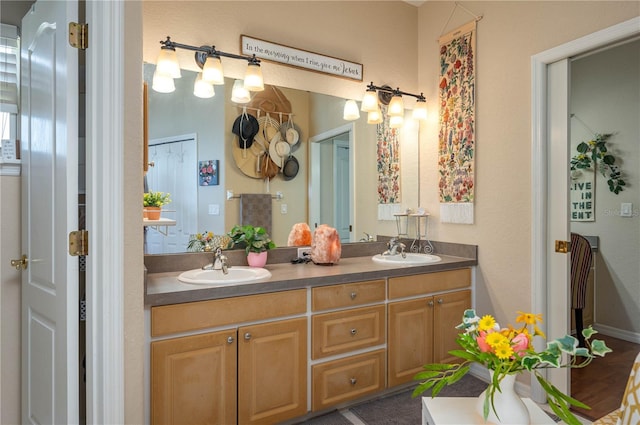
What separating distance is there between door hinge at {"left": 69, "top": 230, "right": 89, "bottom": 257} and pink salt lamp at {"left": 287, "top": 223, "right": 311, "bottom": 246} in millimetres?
1419

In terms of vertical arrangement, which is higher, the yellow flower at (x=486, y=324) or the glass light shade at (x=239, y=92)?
the glass light shade at (x=239, y=92)

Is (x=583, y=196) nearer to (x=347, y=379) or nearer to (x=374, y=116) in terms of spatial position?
(x=374, y=116)

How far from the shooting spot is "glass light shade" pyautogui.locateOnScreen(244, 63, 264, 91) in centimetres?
233

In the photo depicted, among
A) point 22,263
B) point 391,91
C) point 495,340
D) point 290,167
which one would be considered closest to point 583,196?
point 391,91

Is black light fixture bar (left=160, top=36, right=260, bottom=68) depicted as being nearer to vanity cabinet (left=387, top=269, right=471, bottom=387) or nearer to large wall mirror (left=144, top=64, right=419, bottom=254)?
large wall mirror (left=144, top=64, right=419, bottom=254)

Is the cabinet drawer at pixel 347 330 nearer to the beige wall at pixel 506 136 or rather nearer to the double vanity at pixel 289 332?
the double vanity at pixel 289 332

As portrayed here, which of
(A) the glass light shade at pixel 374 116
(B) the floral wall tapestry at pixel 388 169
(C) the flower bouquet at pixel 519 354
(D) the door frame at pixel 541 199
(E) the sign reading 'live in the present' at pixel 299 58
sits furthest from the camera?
(B) the floral wall tapestry at pixel 388 169

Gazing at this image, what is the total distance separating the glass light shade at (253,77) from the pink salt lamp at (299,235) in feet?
3.10

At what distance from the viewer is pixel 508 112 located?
2520 mm

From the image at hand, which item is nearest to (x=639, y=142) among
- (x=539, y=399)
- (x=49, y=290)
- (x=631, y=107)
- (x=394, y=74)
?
(x=631, y=107)

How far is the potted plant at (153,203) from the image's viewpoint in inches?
86.0

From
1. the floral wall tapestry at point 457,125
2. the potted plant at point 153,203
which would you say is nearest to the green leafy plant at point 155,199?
the potted plant at point 153,203

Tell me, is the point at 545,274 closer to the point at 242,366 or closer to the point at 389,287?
the point at 389,287

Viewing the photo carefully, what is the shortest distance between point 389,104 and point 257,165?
118 centimetres
